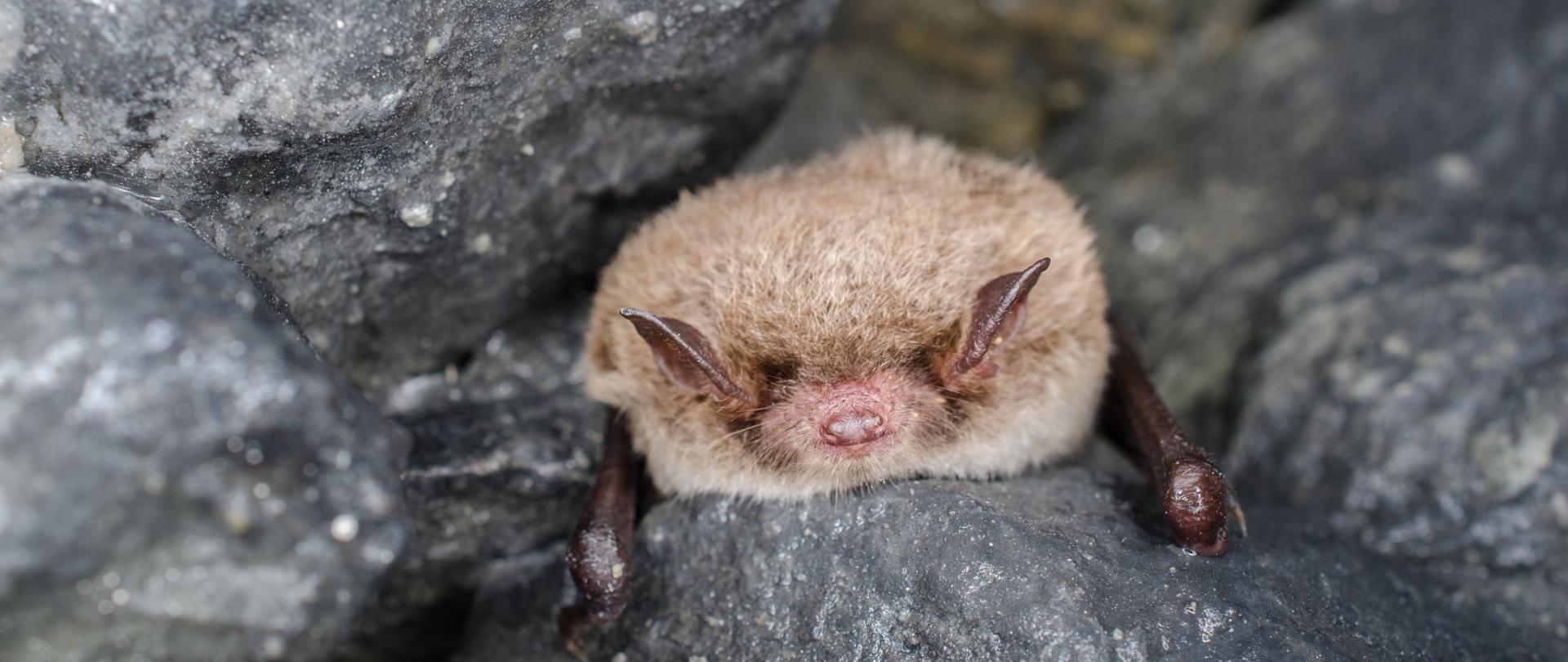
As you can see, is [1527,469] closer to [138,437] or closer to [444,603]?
[444,603]

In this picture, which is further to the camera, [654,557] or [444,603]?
[444,603]

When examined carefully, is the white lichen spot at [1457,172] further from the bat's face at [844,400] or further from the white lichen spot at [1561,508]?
the bat's face at [844,400]

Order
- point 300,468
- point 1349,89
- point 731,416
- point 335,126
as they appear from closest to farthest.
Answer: point 300,468
point 335,126
point 731,416
point 1349,89

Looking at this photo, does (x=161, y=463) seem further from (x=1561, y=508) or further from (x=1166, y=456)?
(x=1561, y=508)

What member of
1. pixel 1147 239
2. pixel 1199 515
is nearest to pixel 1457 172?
pixel 1147 239

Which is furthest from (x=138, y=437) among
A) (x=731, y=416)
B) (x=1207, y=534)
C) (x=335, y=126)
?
(x=1207, y=534)

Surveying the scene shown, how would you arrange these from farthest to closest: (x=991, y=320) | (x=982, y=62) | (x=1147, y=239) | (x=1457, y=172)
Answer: (x=982, y=62) < (x=1147, y=239) < (x=1457, y=172) < (x=991, y=320)
